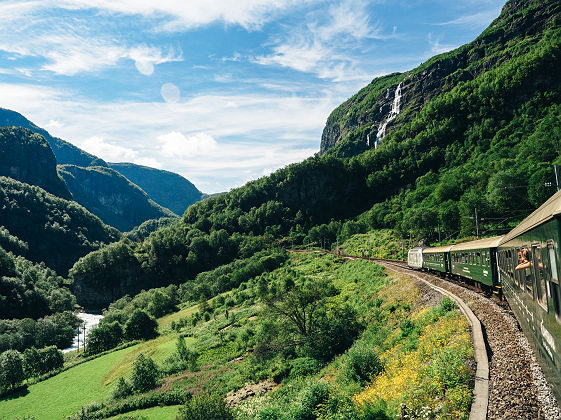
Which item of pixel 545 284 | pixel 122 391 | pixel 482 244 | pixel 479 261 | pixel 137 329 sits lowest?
pixel 137 329

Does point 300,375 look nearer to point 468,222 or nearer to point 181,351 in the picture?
point 181,351

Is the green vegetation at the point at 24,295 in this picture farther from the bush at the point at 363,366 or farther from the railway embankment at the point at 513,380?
the railway embankment at the point at 513,380

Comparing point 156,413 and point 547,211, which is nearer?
point 547,211

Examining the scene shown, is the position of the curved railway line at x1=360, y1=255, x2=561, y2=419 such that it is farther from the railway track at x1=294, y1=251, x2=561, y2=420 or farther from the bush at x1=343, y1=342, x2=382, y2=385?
the bush at x1=343, y1=342, x2=382, y2=385

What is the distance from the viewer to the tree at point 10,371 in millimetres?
54125

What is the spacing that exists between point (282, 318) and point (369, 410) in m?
25.1

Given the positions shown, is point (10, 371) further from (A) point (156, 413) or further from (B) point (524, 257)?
(B) point (524, 257)

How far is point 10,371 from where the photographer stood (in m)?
54.9

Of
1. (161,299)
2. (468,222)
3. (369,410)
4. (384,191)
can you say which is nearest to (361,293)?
(369,410)

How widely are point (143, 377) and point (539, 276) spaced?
43824mm

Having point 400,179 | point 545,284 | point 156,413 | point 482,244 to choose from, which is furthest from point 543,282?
point 400,179

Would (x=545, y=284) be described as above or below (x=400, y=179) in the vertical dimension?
below

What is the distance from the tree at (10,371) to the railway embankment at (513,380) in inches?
2801

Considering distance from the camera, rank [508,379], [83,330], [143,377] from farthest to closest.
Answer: [83,330] → [143,377] → [508,379]
